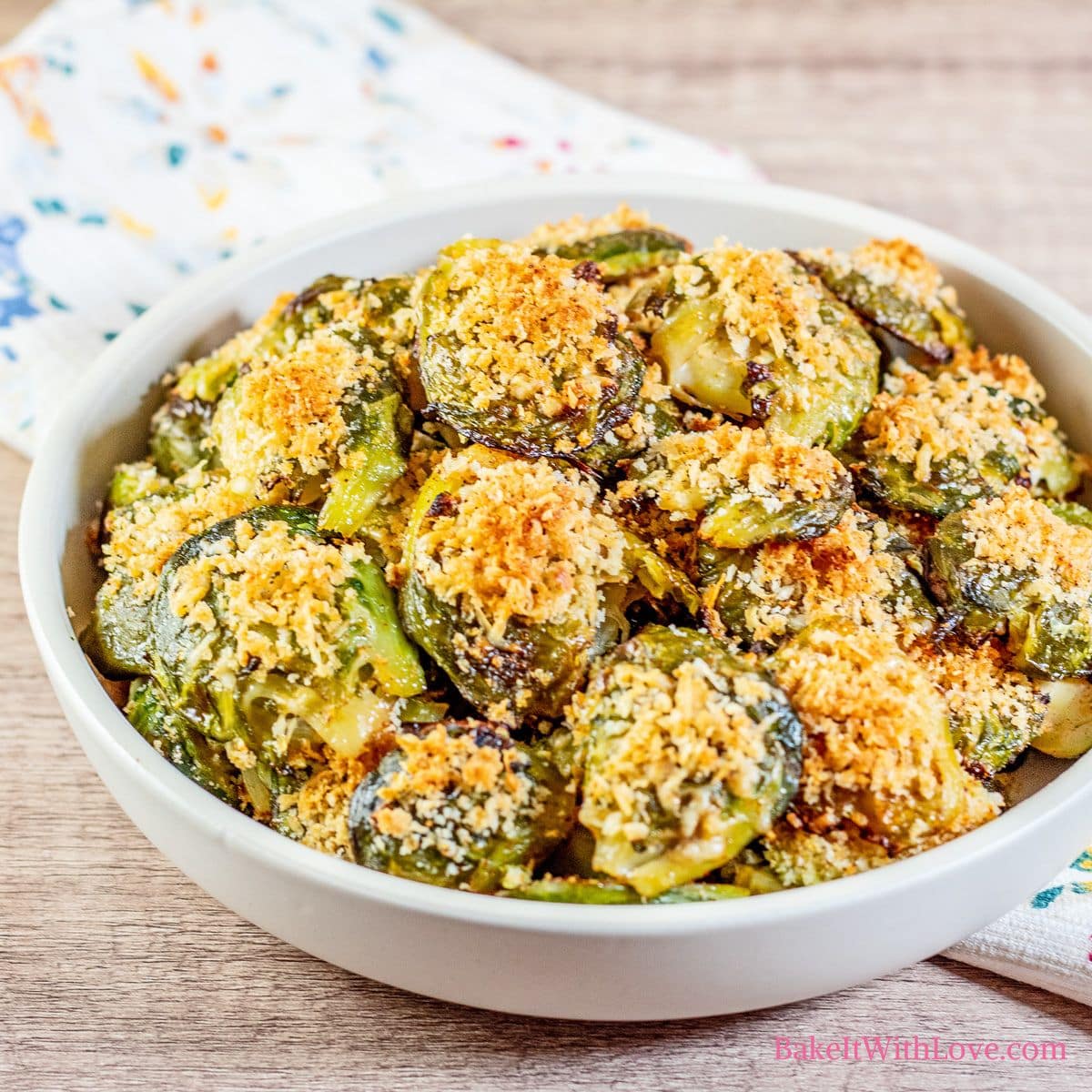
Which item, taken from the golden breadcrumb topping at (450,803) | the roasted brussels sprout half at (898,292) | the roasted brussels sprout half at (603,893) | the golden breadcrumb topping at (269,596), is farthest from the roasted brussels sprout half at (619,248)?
the roasted brussels sprout half at (603,893)

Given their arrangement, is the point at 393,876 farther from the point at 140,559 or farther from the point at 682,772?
the point at 140,559

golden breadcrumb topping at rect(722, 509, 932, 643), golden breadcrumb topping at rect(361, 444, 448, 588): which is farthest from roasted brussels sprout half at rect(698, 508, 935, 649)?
golden breadcrumb topping at rect(361, 444, 448, 588)

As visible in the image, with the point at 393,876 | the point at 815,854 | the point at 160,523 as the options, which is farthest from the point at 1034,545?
the point at 160,523

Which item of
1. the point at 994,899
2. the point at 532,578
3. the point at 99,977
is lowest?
the point at 99,977

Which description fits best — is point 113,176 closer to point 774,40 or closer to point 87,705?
point 87,705

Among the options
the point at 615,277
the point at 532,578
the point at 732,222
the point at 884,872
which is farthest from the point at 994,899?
the point at 732,222

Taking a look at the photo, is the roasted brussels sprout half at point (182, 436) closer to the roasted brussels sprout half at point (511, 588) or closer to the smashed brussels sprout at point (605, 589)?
the smashed brussels sprout at point (605, 589)
